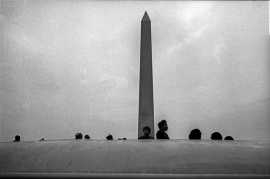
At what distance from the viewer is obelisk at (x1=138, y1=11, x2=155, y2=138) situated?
10156 millimetres

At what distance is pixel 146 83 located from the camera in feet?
34.6

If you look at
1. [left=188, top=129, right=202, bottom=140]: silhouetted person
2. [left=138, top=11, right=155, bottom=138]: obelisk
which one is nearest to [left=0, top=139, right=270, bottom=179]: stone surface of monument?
[left=188, top=129, right=202, bottom=140]: silhouetted person

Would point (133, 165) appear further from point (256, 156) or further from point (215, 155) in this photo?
point (256, 156)

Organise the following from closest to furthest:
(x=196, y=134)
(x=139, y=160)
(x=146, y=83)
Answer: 1. (x=139, y=160)
2. (x=196, y=134)
3. (x=146, y=83)

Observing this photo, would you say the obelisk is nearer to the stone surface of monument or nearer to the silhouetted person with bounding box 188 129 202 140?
the silhouetted person with bounding box 188 129 202 140

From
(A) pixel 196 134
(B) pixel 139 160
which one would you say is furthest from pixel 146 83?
(B) pixel 139 160

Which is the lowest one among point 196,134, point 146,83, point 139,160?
point 139,160

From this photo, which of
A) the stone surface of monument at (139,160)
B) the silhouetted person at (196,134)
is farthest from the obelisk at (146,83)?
the stone surface of monument at (139,160)

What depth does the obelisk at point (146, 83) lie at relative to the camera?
10156 mm

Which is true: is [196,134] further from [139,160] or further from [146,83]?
[146,83]

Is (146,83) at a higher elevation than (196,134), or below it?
higher

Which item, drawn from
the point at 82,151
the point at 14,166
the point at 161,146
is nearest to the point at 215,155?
the point at 161,146

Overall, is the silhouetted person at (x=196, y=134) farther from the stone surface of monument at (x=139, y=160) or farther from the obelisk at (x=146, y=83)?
the obelisk at (x=146, y=83)

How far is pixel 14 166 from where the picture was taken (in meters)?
2.27
